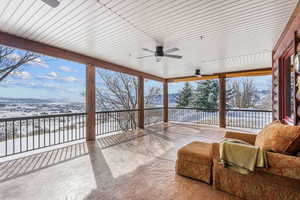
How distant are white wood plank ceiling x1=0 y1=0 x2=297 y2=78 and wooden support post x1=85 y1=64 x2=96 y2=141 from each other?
730 mm

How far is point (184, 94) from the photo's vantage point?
1145 cm

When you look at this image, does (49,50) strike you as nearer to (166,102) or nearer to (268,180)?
(268,180)

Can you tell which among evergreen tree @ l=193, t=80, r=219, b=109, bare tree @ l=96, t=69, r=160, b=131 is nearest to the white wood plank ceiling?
bare tree @ l=96, t=69, r=160, b=131

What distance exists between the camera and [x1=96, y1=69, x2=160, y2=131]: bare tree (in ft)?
23.0

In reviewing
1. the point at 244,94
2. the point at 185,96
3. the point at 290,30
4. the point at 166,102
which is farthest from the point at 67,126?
the point at 244,94

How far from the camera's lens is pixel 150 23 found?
2.37 m

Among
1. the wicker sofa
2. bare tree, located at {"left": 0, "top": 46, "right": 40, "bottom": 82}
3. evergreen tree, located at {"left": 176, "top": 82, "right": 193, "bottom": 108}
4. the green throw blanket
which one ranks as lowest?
the wicker sofa

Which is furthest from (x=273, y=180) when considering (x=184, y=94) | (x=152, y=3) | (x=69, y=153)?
(x=184, y=94)

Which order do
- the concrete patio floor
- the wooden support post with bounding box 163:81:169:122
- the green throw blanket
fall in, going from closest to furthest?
the green throw blanket < the concrete patio floor < the wooden support post with bounding box 163:81:169:122

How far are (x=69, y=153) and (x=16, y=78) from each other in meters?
2.86

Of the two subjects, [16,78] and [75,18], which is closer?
[75,18]

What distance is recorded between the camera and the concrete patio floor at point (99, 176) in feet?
6.07

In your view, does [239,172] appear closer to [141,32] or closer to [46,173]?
[141,32]

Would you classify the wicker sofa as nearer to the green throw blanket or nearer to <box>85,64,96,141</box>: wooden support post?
the green throw blanket
